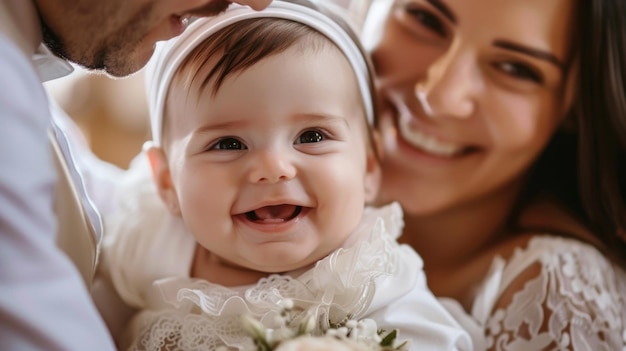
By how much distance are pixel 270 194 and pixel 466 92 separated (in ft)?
2.36

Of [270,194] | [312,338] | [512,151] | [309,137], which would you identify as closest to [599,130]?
[512,151]

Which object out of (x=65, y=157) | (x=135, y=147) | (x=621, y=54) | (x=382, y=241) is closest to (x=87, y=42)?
(x=65, y=157)

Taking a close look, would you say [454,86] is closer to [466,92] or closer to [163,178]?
[466,92]

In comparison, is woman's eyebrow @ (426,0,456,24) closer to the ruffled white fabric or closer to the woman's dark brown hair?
the woman's dark brown hair

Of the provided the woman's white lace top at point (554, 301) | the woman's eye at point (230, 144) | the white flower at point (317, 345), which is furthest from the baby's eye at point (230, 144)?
the woman's white lace top at point (554, 301)

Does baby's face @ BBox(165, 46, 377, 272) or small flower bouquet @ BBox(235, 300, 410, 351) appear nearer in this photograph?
small flower bouquet @ BBox(235, 300, 410, 351)

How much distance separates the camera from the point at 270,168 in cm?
134

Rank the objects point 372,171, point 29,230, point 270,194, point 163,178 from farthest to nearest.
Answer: point 372,171 → point 163,178 → point 270,194 → point 29,230

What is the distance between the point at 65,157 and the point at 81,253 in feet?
0.60

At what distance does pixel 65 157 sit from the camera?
53.9 inches

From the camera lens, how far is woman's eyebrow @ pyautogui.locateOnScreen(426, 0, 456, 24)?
186 centimetres

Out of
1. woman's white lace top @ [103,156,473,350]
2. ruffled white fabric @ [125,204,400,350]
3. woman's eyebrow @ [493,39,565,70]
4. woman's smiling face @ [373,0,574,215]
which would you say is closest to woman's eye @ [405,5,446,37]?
woman's smiling face @ [373,0,574,215]

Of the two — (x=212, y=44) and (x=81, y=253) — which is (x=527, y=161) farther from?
(x=81, y=253)

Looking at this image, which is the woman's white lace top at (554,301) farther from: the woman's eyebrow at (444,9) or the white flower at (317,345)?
the white flower at (317,345)
